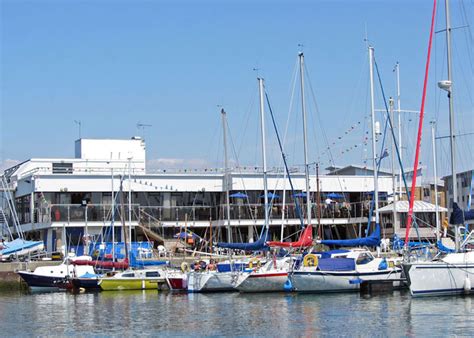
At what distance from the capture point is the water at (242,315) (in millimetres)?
36344

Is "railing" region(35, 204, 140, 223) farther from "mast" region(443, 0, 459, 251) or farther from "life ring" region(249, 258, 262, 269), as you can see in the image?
"mast" region(443, 0, 459, 251)

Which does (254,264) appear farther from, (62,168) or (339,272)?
(62,168)

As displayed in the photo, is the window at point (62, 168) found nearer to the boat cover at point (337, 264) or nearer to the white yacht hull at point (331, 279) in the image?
the white yacht hull at point (331, 279)

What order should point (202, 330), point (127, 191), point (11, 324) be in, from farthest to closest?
1. point (127, 191)
2. point (11, 324)
3. point (202, 330)

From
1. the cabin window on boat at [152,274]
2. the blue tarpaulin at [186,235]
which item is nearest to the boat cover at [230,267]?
the cabin window on boat at [152,274]

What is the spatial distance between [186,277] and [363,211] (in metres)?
25.7

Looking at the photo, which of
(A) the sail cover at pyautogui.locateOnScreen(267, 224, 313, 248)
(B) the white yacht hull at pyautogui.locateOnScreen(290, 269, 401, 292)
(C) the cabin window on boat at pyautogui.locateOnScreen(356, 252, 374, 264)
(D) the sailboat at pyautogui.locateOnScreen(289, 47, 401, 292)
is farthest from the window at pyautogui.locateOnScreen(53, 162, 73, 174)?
(C) the cabin window on boat at pyautogui.locateOnScreen(356, 252, 374, 264)

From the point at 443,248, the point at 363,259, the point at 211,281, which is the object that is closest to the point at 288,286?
the point at 363,259

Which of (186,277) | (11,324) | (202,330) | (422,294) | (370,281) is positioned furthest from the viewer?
(186,277)

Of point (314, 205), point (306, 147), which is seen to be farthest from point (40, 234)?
point (306, 147)

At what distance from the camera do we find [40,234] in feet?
253

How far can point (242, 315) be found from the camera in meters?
42.2

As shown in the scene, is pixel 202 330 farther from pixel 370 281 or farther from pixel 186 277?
pixel 186 277

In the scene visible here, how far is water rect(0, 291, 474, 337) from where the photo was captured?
36.3 metres
